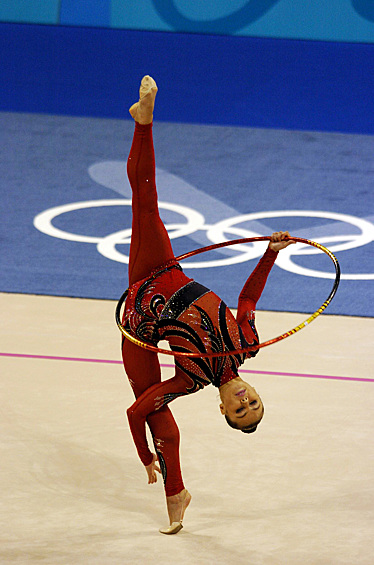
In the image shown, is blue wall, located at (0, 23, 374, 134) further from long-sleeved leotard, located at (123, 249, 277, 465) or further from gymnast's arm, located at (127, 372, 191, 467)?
gymnast's arm, located at (127, 372, 191, 467)

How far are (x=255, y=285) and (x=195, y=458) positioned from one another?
1073mm

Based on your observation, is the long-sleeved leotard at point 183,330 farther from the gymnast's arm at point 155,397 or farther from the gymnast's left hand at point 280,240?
the gymnast's left hand at point 280,240

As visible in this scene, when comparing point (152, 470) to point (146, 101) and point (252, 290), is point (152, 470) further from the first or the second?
point (146, 101)

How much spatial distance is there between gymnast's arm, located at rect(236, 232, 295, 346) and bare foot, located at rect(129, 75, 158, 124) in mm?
692

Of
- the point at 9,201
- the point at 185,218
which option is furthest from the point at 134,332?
the point at 9,201

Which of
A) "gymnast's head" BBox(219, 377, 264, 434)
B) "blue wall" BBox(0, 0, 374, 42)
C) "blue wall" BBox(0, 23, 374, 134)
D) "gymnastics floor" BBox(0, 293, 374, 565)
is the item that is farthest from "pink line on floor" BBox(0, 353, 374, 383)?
"blue wall" BBox(0, 0, 374, 42)

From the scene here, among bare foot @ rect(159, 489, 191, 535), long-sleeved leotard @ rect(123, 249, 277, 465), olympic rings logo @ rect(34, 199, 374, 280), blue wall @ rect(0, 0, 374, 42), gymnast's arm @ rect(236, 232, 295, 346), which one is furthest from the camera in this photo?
blue wall @ rect(0, 0, 374, 42)

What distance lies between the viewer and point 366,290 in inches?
244

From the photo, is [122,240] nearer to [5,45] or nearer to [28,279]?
[28,279]

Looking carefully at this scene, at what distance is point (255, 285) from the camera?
366 cm

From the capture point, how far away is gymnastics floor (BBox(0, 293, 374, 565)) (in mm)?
3619

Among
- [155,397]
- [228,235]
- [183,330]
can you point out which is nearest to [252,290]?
[183,330]

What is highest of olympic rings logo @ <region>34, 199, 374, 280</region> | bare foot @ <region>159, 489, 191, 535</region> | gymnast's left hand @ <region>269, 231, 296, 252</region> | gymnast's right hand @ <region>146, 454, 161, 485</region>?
olympic rings logo @ <region>34, 199, 374, 280</region>

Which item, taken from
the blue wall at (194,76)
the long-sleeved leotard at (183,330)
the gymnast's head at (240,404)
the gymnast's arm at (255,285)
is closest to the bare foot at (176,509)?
the long-sleeved leotard at (183,330)
